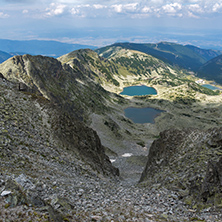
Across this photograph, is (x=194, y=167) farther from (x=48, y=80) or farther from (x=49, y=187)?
(x=48, y=80)

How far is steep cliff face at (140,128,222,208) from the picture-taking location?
21812mm

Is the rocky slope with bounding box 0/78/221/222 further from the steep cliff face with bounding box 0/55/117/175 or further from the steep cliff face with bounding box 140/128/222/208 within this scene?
the steep cliff face with bounding box 0/55/117/175

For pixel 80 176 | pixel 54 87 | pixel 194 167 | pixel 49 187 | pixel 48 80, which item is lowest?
pixel 80 176

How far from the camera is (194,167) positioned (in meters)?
29.3

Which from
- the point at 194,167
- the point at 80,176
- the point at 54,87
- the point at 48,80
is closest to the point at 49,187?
the point at 80,176

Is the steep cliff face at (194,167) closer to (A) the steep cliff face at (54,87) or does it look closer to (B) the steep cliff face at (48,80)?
(A) the steep cliff face at (54,87)

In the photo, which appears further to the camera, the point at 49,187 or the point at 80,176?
the point at 80,176

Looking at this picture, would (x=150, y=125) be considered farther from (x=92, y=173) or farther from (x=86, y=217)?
(x=86, y=217)

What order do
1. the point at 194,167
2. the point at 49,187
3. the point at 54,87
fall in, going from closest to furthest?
the point at 49,187, the point at 194,167, the point at 54,87

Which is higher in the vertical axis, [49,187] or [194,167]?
[49,187]

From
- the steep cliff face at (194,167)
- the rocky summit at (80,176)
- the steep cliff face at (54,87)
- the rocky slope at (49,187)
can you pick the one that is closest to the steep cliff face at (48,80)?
the steep cliff face at (54,87)

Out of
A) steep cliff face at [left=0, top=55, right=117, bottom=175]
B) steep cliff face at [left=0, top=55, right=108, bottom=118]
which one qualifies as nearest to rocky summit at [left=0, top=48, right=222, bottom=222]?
steep cliff face at [left=0, top=55, right=117, bottom=175]

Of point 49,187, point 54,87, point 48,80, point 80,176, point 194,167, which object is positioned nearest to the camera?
point 49,187

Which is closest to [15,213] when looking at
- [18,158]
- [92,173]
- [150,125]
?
[18,158]
